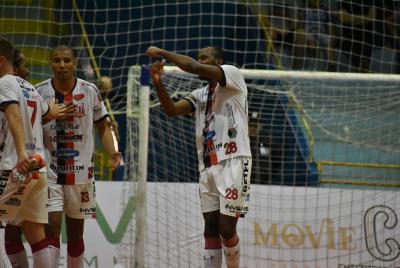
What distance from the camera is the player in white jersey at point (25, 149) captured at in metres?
5.43

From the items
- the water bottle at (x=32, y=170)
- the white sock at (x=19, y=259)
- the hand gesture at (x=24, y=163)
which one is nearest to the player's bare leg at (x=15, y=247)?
the white sock at (x=19, y=259)

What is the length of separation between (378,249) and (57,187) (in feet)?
14.8

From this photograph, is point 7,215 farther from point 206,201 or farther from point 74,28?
point 74,28

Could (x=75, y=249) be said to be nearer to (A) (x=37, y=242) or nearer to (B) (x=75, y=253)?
(B) (x=75, y=253)

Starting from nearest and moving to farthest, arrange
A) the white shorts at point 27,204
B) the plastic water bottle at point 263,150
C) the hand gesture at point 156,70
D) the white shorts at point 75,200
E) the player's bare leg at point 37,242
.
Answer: the white shorts at point 27,204 < the player's bare leg at point 37,242 < the hand gesture at point 156,70 < the white shorts at point 75,200 < the plastic water bottle at point 263,150

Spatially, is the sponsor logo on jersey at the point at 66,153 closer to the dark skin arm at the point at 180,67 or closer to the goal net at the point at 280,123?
the dark skin arm at the point at 180,67

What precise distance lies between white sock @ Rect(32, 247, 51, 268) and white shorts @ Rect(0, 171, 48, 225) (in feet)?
0.91

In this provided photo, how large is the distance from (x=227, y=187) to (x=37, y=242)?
167 centimetres

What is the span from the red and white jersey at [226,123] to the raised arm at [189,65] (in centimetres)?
12

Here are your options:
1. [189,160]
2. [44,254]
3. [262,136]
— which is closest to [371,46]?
[262,136]

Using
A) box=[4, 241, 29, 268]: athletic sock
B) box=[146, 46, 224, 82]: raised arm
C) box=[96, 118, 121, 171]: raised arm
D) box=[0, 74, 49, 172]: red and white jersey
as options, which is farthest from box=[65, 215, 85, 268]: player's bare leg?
box=[146, 46, 224, 82]: raised arm

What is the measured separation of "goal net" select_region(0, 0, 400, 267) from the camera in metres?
9.32

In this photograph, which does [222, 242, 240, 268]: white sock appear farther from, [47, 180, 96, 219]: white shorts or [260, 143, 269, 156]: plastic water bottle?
[260, 143, 269, 156]: plastic water bottle

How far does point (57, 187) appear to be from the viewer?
663 centimetres
